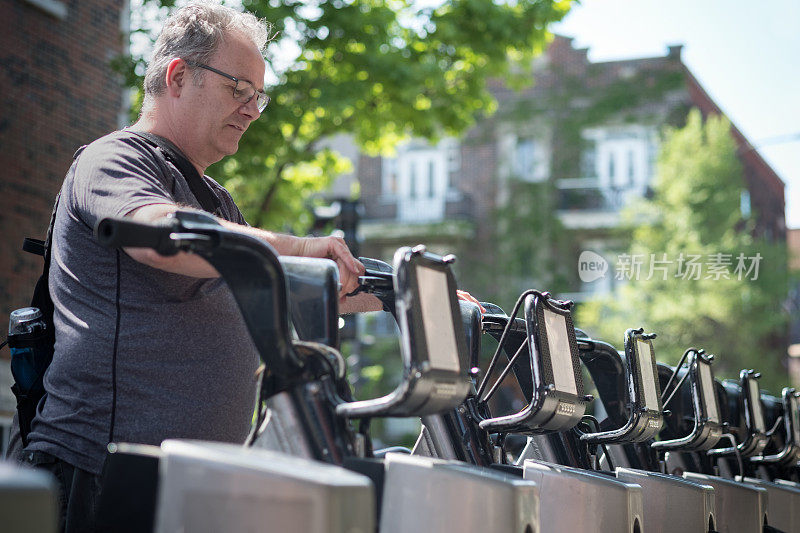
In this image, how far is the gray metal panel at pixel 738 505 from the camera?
3.12 m

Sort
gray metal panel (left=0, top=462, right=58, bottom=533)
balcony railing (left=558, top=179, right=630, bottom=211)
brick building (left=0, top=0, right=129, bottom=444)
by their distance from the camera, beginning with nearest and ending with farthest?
1. gray metal panel (left=0, top=462, right=58, bottom=533)
2. brick building (left=0, top=0, right=129, bottom=444)
3. balcony railing (left=558, top=179, right=630, bottom=211)

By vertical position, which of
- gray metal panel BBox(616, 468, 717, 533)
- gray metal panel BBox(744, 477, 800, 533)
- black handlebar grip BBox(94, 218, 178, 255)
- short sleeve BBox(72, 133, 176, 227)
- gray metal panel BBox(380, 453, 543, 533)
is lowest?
gray metal panel BBox(744, 477, 800, 533)

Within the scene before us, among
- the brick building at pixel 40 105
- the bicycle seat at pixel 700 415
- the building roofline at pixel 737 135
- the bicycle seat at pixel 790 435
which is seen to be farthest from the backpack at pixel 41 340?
the building roofline at pixel 737 135

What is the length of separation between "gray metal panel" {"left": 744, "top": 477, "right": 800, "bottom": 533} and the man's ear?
7.74 feet

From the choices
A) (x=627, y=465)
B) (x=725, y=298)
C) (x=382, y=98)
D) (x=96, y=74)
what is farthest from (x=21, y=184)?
(x=725, y=298)

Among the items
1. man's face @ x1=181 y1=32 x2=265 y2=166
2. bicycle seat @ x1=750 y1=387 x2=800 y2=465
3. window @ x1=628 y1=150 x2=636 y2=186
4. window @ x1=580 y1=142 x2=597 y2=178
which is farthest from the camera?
window @ x1=580 y1=142 x2=597 y2=178

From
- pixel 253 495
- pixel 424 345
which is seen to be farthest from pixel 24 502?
pixel 424 345

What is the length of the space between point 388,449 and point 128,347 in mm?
641

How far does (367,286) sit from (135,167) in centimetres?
50

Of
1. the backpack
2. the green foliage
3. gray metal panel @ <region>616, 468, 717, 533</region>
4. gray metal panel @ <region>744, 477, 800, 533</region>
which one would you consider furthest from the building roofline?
the backpack

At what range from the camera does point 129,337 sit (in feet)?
6.91

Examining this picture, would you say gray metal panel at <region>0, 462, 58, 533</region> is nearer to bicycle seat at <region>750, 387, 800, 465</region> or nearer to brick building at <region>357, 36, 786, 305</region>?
bicycle seat at <region>750, 387, 800, 465</region>

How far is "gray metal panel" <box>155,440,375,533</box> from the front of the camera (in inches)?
52.6

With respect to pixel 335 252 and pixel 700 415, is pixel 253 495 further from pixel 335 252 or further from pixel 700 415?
pixel 700 415
